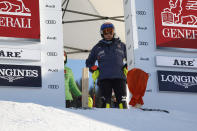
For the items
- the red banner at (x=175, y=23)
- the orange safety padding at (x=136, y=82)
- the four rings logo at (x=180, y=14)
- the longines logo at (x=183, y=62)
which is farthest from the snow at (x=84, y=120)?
the four rings logo at (x=180, y=14)

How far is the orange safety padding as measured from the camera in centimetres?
755

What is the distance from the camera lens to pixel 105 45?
28.5 feet

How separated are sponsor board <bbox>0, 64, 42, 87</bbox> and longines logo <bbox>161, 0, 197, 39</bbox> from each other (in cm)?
255

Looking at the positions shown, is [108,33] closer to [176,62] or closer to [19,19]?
[176,62]

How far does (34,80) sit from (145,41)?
2190 millimetres

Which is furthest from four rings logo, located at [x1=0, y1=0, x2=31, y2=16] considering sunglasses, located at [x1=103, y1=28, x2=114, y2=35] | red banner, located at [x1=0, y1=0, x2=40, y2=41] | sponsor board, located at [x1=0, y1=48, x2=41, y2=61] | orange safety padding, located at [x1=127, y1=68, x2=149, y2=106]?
orange safety padding, located at [x1=127, y1=68, x2=149, y2=106]

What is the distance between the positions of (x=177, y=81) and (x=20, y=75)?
2844 mm

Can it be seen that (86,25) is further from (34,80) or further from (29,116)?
(29,116)

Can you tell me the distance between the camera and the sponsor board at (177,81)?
28.5 ft

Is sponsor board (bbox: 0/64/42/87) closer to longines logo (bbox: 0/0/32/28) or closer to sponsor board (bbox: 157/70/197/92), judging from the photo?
longines logo (bbox: 0/0/32/28)

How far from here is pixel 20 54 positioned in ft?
27.0

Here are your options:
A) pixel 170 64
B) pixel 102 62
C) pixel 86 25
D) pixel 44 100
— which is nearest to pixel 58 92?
pixel 44 100

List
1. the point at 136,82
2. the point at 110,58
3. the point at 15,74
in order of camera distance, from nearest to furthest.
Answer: the point at 136,82, the point at 15,74, the point at 110,58

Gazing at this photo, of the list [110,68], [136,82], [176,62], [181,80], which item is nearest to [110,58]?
[110,68]
